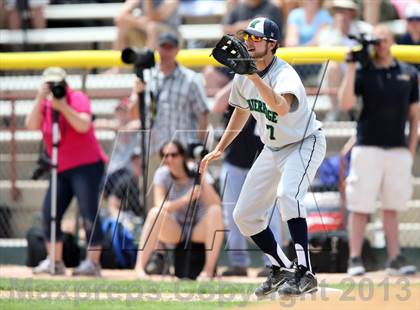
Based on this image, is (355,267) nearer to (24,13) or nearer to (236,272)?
(236,272)

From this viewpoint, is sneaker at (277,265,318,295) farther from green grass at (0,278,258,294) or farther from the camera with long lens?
the camera with long lens

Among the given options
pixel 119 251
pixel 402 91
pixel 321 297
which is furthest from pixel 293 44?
pixel 321 297

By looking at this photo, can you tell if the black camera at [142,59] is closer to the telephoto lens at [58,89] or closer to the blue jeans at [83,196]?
the telephoto lens at [58,89]

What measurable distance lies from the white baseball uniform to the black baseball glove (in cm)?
46

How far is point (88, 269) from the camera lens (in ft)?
33.6

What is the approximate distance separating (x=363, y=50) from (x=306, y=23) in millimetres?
2287

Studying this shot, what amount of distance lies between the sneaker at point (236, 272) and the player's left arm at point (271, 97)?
11.0 ft

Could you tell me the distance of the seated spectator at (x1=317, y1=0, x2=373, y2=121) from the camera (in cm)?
1152

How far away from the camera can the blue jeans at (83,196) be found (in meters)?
10.6

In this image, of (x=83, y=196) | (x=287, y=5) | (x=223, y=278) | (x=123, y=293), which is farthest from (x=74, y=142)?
(x=287, y=5)

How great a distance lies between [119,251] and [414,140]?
3062 mm

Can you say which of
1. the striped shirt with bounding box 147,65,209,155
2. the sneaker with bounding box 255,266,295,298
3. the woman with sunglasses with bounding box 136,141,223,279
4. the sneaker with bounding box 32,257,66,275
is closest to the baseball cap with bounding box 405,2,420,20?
the striped shirt with bounding box 147,65,209,155

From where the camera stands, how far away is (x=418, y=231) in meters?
11.1

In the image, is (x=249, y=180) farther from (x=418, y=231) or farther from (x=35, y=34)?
(x=35, y=34)
